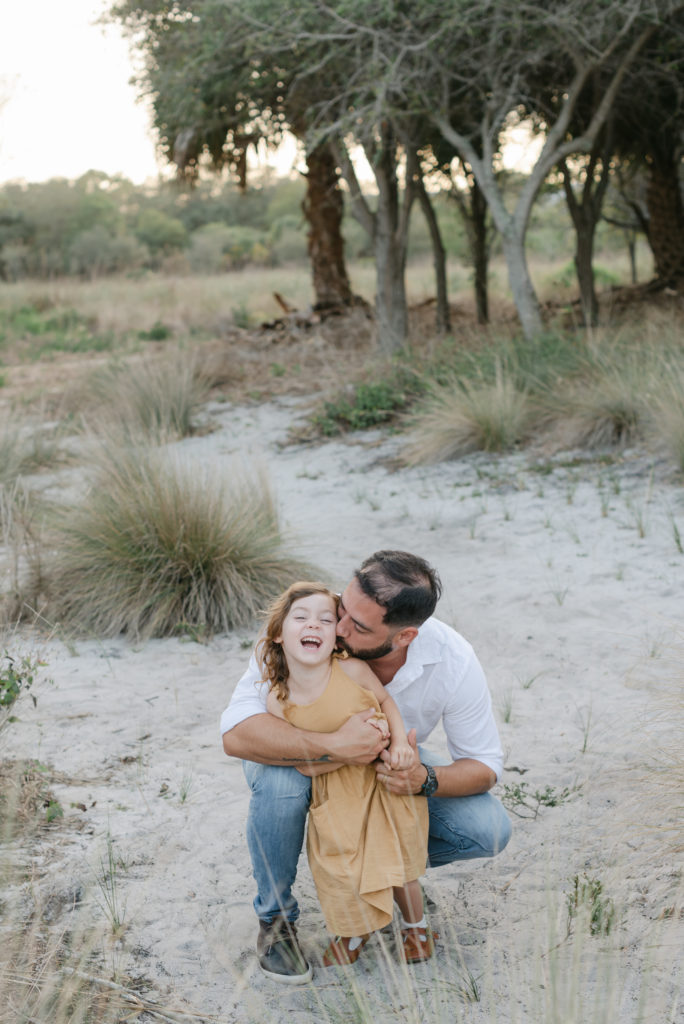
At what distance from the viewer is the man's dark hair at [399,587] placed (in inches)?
93.0

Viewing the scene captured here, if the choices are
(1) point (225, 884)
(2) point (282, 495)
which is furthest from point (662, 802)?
(2) point (282, 495)

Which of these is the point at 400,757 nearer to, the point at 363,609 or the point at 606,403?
the point at 363,609

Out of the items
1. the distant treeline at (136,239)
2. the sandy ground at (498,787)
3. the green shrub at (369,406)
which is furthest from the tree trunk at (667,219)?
the distant treeline at (136,239)

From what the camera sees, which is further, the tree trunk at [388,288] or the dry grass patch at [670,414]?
the tree trunk at [388,288]

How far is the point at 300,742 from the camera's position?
240cm

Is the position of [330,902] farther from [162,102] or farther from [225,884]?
[162,102]

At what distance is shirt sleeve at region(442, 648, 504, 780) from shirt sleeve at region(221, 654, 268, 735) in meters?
0.51

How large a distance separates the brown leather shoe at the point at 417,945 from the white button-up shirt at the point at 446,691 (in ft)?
1.52

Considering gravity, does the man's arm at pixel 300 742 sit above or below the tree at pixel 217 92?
below

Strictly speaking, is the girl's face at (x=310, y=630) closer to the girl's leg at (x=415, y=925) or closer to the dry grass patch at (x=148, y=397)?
the girl's leg at (x=415, y=925)

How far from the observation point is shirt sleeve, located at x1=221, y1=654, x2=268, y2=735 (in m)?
2.50

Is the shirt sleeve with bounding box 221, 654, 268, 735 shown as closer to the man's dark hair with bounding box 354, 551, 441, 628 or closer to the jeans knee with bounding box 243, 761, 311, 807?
the jeans knee with bounding box 243, 761, 311, 807

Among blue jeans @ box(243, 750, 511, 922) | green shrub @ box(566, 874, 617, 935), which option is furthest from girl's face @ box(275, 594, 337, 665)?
green shrub @ box(566, 874, 617, 935)

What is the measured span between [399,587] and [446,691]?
15.1 inches
